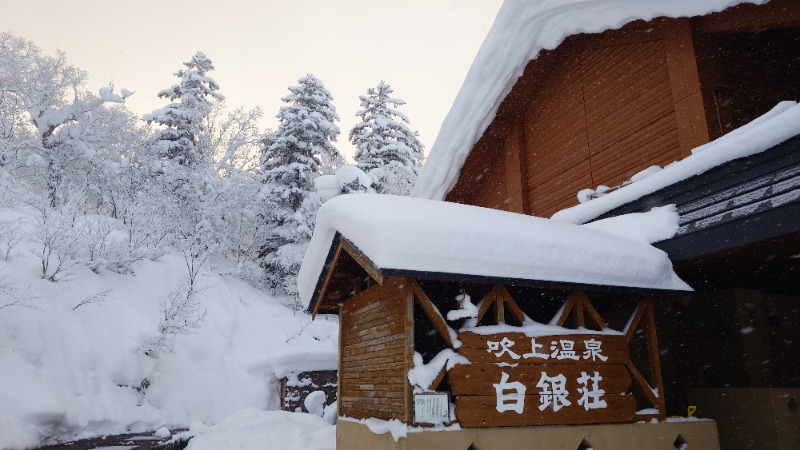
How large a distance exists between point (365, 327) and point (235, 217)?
21499 millimetres

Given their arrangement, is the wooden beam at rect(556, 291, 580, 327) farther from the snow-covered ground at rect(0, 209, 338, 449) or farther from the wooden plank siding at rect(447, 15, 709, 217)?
the snow-covered ground at rect(0, 209, 338, 449)

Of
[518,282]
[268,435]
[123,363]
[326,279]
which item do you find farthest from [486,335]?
[123,363]

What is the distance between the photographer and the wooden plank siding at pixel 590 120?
767 cm

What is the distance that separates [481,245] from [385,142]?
1070 inches

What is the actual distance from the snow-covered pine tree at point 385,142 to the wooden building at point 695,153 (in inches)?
762

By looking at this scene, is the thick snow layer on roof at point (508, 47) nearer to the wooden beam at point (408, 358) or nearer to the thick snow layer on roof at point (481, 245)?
the thick snow layer on roof at point (481, 245)

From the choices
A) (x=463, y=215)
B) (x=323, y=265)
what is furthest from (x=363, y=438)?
(x=463, y=215)

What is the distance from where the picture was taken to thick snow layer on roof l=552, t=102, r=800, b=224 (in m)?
5.40

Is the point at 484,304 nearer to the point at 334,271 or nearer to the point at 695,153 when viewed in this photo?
the point at 334,271

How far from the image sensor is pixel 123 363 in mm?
15539

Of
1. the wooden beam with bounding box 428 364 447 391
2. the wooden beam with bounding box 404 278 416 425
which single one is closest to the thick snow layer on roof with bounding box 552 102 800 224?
the wooden beam with bounding box 404 278 416 425

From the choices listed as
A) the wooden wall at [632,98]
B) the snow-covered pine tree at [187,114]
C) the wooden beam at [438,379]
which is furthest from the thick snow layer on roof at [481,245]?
the snow-covered pine tree at [187,114]

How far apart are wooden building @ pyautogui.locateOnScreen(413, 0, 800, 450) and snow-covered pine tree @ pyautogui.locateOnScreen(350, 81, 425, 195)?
19358 mm

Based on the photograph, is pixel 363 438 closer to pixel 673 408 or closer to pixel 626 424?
pixel 626 424
